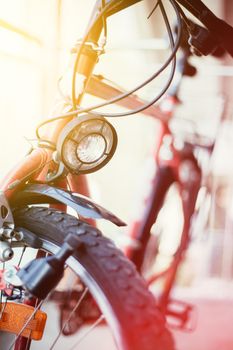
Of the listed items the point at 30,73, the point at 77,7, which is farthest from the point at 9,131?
the point at 77,7

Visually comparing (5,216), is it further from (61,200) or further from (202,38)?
(202,38)

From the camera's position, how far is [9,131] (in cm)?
145

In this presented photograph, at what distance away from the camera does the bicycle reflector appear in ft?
2.39

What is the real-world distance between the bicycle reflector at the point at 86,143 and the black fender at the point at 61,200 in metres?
0.05

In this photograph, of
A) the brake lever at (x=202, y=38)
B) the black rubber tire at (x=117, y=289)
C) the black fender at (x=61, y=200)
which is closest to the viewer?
the black rubber tire at (x=117, y=289)

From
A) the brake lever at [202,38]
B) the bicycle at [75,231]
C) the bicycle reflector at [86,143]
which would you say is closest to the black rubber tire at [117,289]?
the bicycle at [75,231]

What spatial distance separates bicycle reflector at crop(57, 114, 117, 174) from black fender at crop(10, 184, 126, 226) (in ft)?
0.17

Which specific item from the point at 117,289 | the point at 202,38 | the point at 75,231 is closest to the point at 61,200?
the point at 75,231

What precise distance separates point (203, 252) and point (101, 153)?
224 cm

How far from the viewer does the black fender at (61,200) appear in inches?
27.1

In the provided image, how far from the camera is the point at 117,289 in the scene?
1.91 ft

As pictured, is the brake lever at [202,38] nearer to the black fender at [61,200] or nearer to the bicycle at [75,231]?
the bicycle at [75,231]

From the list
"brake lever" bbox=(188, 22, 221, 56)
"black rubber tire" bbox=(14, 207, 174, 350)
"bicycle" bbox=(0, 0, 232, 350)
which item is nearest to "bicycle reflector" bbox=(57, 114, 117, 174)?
"bicycle" bbox=(0, 0, 232, 350)

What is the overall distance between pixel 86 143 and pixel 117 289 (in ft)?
0.89
